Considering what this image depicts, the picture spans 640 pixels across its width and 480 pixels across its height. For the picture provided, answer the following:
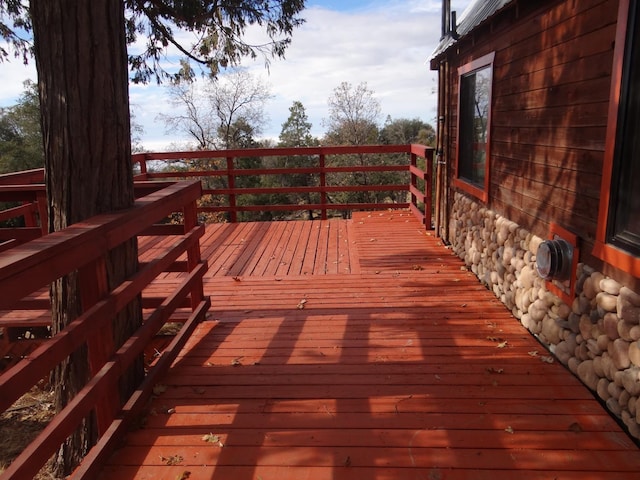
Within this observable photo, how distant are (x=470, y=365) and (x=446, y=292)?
1.45 metres

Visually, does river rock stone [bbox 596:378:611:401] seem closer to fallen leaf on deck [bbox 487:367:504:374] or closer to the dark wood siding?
fallen leaf on deck [bbox 487:367:504:374]

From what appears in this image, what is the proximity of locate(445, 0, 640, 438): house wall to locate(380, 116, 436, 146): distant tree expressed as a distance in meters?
22.0

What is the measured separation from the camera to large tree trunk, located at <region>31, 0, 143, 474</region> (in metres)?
2.36

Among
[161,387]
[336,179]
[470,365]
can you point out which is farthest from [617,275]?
[336,179]

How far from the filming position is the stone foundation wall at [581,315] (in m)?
2.26

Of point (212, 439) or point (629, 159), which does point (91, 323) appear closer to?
point (212, 439)

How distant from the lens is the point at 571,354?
9.35 ft

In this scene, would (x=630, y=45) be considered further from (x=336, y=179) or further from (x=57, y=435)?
(x=336, y=179)

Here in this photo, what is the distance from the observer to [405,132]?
32000 millimetres

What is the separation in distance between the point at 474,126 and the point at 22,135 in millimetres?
19554

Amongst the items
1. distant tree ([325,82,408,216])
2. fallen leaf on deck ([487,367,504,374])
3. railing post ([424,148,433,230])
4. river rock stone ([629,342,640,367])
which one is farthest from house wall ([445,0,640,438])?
distant tree ([325,82,408,216])

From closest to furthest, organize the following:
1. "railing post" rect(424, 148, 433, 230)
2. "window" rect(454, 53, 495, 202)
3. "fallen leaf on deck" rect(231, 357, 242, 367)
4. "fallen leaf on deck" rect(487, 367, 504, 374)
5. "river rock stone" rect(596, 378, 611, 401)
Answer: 1. "river rock stone" rect(596, 378, 611, 401)
2. "fallen leaf on deck" rect(487, 367, 504, 374)
3. "fallen leaf on deck" rect(231, 357, 242, 367)
4. "window" rect(454, 53, 495, 202)
5. "railing post" rect(424, 148, 433, 230)

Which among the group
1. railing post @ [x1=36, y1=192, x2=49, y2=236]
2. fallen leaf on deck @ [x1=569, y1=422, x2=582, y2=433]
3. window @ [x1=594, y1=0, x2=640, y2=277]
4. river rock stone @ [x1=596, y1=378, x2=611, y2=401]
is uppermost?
window @ [x1=594, y1=0, x2=640, y2=277]

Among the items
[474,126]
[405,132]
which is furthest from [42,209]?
[405,132]
